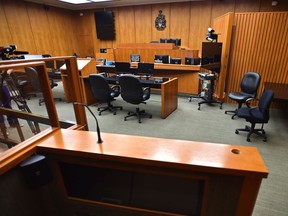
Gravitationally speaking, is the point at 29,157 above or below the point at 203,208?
above

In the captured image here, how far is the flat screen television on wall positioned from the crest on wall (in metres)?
2.15

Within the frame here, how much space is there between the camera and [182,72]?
526 centimetres

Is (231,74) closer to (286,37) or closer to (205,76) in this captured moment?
(205,76)

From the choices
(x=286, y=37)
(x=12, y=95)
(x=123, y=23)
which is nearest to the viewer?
(x=12, y=95)

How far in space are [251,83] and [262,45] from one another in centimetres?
115

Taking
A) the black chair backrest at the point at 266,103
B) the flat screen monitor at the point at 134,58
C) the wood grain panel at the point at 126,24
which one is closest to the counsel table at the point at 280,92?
the black chair backrest at the point at 266,103

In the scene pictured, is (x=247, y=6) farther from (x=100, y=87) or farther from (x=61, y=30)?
(x=61, y=30)

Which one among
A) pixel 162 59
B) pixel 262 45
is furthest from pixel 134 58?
pixel 262 45

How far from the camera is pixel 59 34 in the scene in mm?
8164

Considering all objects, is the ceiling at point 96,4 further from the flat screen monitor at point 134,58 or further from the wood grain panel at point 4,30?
the flat screen monitor at point 134,58

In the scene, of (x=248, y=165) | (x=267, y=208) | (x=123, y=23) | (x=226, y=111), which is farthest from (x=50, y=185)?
(x=123, y=23)

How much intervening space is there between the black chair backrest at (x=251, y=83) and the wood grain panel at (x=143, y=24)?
5.19 metres

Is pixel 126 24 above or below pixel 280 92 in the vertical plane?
above

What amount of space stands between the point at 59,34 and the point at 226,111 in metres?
7.94
